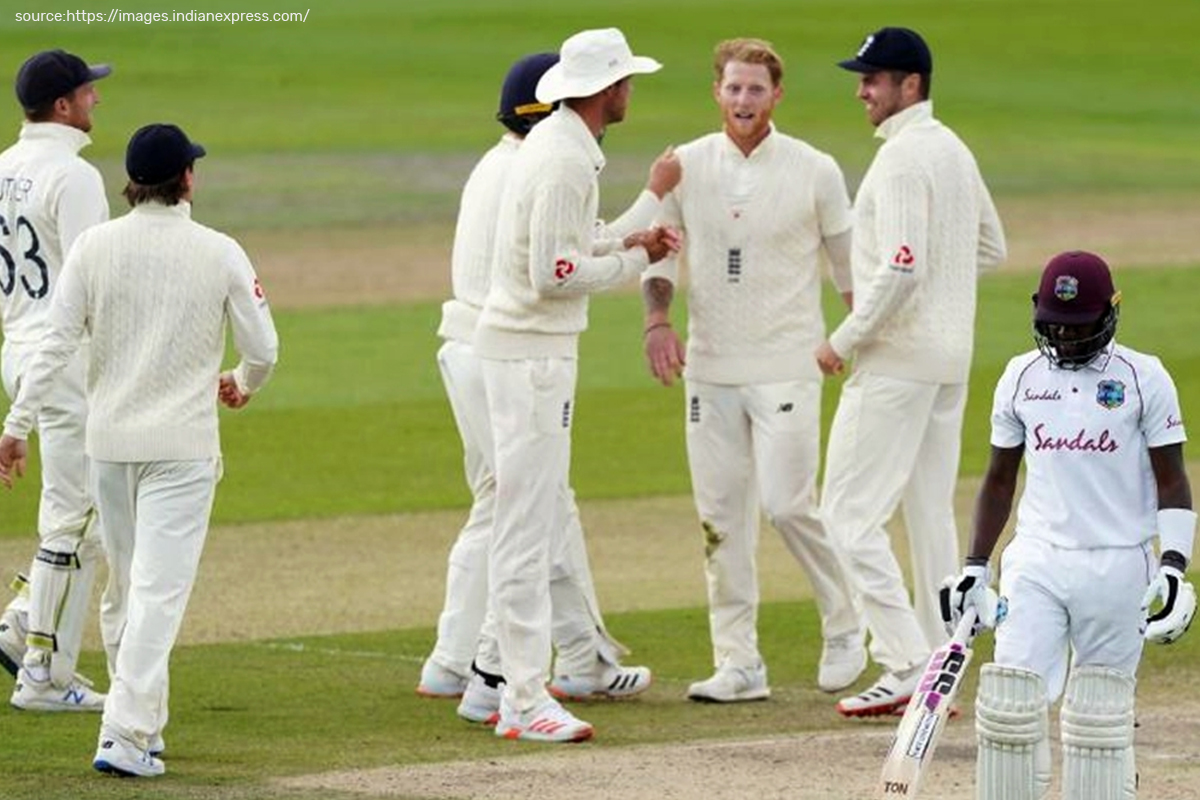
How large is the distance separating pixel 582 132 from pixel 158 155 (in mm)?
1543

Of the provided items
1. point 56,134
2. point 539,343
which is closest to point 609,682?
point 539,343

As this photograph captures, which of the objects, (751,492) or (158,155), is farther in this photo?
(751,492)

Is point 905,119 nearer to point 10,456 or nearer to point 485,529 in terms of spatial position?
point 485,529

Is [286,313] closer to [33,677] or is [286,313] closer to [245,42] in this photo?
[33,677]

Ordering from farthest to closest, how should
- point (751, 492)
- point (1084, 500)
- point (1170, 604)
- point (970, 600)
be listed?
1. point (751, 492)
2. point (1084, 500)
3. point (970, 600)
4. point (1170, 604)

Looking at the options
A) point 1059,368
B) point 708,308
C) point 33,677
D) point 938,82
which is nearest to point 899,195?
point 708,308

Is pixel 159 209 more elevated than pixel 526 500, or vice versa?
pixel 159 209

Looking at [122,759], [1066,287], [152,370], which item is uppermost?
[1066,287]

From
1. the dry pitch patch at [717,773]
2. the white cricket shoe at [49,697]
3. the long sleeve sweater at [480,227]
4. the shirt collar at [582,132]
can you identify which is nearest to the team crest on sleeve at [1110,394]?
the dry pitch patch at [717,773]

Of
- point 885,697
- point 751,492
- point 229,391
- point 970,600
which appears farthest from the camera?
point 751,492

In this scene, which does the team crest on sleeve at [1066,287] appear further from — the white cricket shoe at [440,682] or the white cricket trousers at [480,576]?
the white cricket shoe at [440,682]

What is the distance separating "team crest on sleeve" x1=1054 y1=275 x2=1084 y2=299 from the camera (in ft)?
26.3

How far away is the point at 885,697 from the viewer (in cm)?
→ 1069

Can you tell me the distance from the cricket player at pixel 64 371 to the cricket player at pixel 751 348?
221cm
